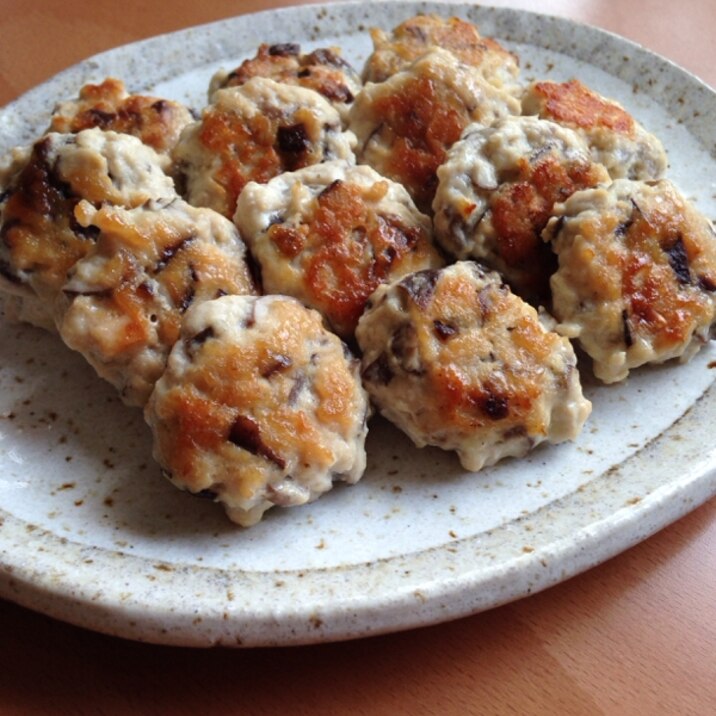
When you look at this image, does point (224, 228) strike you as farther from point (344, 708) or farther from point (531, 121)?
point (344, 708)

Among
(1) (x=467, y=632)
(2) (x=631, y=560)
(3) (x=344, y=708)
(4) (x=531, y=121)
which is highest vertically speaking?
(4) (x=531, y=121)

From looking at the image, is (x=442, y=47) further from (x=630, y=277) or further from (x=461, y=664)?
(x=461, y=664)

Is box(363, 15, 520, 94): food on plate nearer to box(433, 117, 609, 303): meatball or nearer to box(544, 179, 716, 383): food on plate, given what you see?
box(433, 117, 609, 303): meatball

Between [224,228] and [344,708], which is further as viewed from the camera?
[224,228]

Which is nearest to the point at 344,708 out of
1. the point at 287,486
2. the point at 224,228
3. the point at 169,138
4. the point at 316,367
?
the point at 287,486

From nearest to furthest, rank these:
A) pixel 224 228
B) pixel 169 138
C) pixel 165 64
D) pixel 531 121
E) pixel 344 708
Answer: pixel 344 708
pixel 224 228
pixel 531 121
pixel 169 138
pixel 165 64

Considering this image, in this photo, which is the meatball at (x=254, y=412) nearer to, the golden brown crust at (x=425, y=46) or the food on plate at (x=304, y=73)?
the food on plate at (x=304, y=73)

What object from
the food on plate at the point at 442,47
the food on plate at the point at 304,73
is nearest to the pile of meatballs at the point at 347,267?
the food on plate at the point at 304,73
